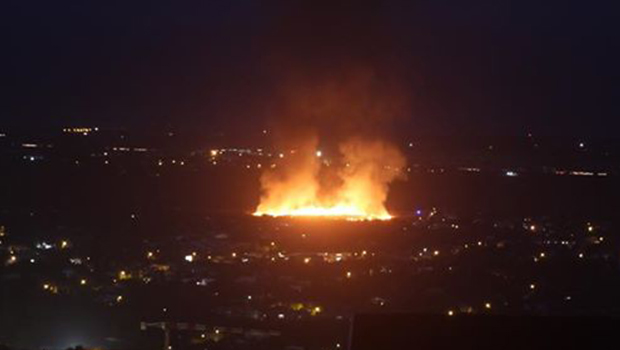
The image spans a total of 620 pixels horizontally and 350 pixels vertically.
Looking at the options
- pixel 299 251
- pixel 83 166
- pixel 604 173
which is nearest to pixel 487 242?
pixel 299 251

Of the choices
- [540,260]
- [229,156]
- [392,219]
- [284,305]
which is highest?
[229,156]

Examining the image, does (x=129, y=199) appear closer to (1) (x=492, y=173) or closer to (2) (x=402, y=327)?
(1) (x=492, y=173)

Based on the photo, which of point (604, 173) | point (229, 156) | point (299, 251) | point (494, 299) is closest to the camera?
point (494, 299)

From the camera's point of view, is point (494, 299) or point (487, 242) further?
point (487, 242)

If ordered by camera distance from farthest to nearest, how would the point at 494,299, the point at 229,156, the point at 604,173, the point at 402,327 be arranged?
1. the point at 229,156
2. the point at 604,173
3. the point at 494,299
4. the point at 402,327

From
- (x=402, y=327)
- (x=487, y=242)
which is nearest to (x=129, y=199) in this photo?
(x=487, y=242)

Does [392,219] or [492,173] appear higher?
[492,173]

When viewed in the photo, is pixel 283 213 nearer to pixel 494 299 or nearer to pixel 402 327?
pixel 494 299
